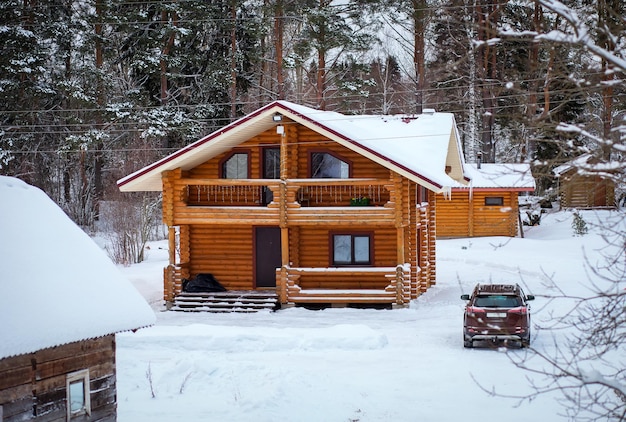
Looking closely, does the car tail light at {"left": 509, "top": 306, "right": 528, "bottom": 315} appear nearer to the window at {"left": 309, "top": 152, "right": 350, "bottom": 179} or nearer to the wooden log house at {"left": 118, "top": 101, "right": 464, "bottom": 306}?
the wooden log house at {"left": 118, "top": 101, "right": 464, "bottom": 306}

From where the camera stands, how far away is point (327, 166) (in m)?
25.8

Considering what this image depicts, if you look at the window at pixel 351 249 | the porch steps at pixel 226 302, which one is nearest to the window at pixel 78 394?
the porch steps at pixel 226 302

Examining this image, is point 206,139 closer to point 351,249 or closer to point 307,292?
point 307,292

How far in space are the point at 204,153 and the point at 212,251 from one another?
137 inches

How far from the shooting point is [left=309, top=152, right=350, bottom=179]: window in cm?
2569

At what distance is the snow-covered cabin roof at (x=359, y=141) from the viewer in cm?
2364

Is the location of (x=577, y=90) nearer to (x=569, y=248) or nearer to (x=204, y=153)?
(x=204, y=153)

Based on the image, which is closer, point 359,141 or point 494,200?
point 359,141

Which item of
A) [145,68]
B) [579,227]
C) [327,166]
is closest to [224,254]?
[327,166]

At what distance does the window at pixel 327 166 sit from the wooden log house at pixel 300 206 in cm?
3

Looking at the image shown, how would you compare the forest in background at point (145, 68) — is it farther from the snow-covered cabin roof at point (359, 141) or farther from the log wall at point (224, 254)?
the log wall at point (224, 254)

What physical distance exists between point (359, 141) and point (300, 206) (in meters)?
2.92

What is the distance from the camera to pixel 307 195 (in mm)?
26094

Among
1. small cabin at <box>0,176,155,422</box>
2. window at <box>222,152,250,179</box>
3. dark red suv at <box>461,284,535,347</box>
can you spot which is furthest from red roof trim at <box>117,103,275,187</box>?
small cabin at <box>0,176,155,422</box>
